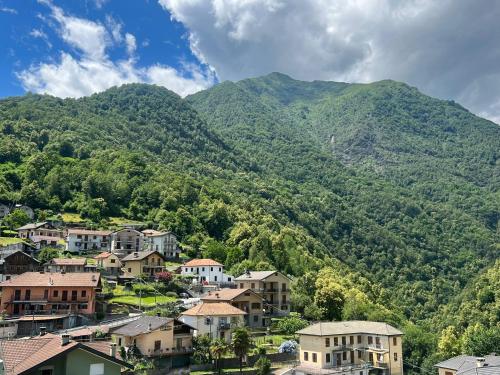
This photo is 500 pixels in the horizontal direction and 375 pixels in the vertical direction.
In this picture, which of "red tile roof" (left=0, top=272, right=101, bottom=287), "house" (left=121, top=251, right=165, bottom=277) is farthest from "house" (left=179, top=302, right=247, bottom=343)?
"house" (left=121, top=251, right=165, bottom=277)

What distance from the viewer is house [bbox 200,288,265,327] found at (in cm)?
7049

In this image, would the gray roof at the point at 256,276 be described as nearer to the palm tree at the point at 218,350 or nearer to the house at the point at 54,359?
the palm tree at the point at 218,350

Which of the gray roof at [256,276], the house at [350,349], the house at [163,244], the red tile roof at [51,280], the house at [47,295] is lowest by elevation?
the house at [350,349]

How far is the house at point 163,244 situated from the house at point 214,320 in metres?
50.0

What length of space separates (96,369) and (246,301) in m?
47.3

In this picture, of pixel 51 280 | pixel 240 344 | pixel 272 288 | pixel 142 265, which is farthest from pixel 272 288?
pixel 51 280

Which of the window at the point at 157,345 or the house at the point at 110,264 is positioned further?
the house at the point at 110,264

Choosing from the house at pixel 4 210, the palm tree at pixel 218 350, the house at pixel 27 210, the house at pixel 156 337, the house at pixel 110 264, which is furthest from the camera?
the house at pixel 27 210

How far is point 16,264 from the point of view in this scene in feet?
260

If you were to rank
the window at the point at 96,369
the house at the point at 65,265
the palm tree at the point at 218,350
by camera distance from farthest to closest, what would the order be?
the house at the point at 65,265 → the palm tree at the point at 218,350 → the window at the point at 96,369

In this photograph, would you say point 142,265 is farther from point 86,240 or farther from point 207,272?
point 86,240

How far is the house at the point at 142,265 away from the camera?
89.4 m

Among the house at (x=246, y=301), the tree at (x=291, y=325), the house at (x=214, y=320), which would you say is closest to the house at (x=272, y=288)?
the house at (x=246, y=301)

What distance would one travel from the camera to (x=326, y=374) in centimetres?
5416
